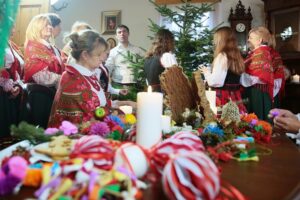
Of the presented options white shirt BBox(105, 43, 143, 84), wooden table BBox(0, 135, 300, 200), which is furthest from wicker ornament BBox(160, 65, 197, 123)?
white shirt BBox(105, 43, 143, 84)

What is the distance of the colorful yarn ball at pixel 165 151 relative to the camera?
0.49 metres

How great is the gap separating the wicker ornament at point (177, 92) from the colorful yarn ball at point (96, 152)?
0.77m

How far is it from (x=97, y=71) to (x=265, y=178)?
1.71m

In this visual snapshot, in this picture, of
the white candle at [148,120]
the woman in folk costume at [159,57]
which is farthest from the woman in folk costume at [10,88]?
the white candle at [148,120]

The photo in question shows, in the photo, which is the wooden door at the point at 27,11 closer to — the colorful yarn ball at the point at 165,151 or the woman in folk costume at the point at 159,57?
the woman in folk costume at the point at 159,57

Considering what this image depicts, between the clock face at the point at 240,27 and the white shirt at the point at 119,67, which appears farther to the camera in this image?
the clock face at the point at 240,27

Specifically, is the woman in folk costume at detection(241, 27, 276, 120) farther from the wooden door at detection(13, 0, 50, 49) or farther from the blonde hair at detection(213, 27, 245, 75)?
the wooden door at detection(13, 0, 50, 49)

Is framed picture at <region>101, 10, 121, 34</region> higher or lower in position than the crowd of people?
higher

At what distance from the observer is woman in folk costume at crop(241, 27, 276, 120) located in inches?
118

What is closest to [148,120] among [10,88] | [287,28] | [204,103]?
[204,103]

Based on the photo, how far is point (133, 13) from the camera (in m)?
5.32

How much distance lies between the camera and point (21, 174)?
43 cm

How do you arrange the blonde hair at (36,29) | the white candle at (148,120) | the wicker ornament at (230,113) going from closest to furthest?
the white candle at (148,120) < the wicker ornament at (230,113) < the blonde hair at (36,29)

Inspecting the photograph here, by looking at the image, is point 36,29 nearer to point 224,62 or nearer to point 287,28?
point 224,62
